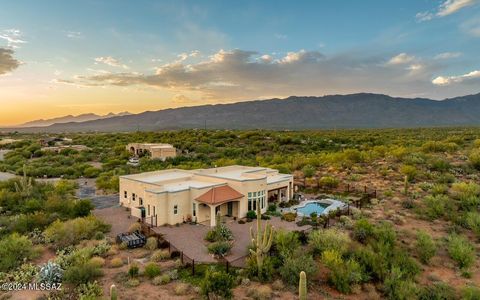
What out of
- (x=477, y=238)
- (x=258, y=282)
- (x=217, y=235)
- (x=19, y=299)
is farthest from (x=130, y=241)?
(x=477, y=238)

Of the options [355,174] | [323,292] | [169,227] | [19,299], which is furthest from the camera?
[355,174]

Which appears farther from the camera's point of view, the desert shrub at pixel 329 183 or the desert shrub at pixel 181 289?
the desert shrub at pixel 329 183

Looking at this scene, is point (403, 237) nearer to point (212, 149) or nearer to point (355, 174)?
point (355, 174)

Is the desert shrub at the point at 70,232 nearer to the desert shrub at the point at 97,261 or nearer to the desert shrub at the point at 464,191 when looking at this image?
the desert shrub at the point at 97,261

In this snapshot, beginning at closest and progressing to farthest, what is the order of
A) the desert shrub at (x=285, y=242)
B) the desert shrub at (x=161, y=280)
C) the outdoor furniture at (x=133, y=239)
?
the desert shrub at (x=161, y=280) < the desert shrub at (x=285, y=242) < the outdoor furniture at (x=133, y=239)

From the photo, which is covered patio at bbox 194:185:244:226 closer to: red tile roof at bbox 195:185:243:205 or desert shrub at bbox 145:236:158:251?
red tile roof at bbox 195:185:243:205

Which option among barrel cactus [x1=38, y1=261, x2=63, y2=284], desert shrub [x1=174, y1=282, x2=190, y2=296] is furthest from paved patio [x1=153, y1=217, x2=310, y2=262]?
barrel cactus [x1=38, y1=261, x2=63, y2=284]

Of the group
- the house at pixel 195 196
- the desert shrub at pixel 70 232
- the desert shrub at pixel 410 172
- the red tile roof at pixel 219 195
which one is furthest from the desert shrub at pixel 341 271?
the desert shrub at pixel 410 172
